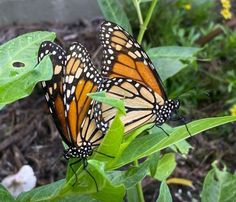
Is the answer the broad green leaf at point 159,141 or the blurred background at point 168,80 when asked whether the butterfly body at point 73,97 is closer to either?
the broad green leaf at point 159,141

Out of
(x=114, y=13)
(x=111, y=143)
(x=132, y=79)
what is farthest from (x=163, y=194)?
(x=114, y=13)

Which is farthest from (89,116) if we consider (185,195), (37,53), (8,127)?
(8,127)

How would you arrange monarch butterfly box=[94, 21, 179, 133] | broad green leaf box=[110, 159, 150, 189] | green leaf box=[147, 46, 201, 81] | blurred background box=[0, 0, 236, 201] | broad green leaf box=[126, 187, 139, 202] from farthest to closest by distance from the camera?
1. blurred background box=[0, 0, 236, 201]
2. green leaf box=[147, 46, 201, 81]
3. monarch butterfly box=[94, 21, 179, 133]
4. broad green leaf box=[126, 187, 139, 202]
5. broad green leaf box=[110, 159, 150, 189]

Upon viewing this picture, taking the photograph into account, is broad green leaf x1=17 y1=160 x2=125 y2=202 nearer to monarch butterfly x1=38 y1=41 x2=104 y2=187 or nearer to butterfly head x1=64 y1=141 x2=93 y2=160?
butterfly head x1=64 y1=141 x2=93 y2=160

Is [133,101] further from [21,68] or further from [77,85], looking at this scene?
[21,68]

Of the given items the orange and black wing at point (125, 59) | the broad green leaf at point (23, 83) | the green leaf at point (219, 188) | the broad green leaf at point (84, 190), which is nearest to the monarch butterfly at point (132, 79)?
the orange and black wing at point (125, 59)

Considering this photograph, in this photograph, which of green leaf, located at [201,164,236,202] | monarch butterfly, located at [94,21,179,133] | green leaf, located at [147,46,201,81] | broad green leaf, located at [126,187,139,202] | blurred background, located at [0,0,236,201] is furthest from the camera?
blurred background, located at [0,0,236,201]

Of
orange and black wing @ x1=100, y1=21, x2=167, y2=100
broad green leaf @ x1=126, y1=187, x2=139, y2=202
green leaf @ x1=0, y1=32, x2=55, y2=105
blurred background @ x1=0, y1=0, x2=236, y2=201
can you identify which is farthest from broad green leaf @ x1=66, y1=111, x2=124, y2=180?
blurred background @ x1=0, y1=0, x2=236, y2=201
